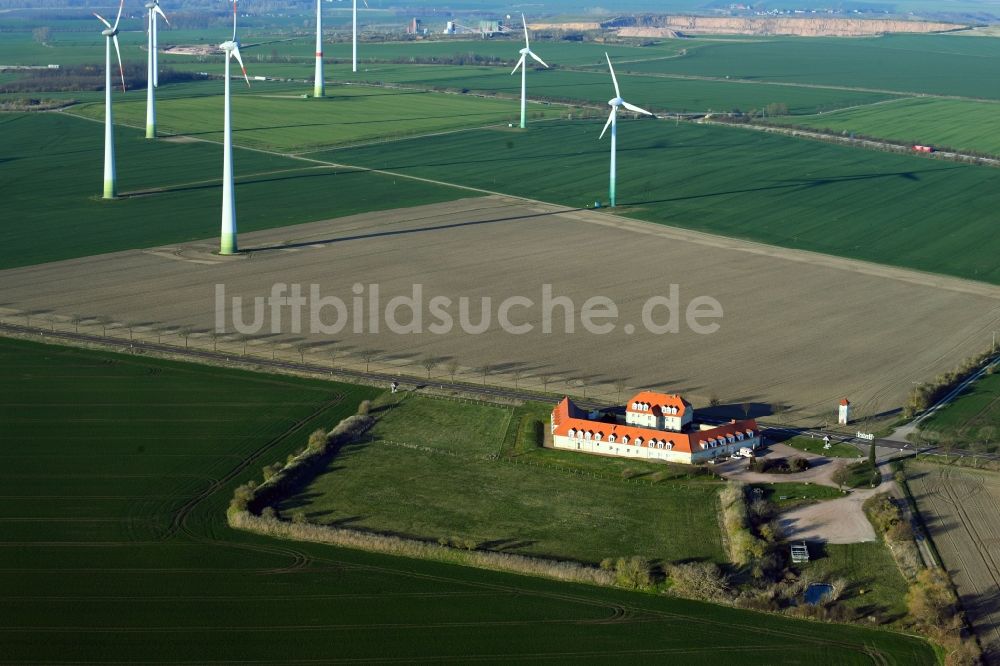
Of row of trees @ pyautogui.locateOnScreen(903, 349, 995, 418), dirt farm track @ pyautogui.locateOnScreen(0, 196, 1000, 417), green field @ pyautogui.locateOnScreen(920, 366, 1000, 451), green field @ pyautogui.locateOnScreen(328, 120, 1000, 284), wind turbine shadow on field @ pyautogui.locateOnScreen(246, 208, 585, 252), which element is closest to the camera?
green field @ pyautogui.locateOnScreen(920, 366, 1000, 451)

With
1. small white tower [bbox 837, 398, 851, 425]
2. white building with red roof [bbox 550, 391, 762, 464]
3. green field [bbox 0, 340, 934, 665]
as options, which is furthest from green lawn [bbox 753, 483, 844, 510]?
green field [bbox 0, 340, 934, 665]

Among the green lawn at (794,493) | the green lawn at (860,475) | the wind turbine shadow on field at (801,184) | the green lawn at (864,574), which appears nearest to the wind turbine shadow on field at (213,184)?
the wind turbine shadow on field at (801,184)

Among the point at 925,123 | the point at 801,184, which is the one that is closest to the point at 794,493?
the point at 801,184

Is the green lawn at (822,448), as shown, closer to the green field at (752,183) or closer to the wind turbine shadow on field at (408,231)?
the green field at (752,183)

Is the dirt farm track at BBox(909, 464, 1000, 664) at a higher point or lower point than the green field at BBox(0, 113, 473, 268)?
lower

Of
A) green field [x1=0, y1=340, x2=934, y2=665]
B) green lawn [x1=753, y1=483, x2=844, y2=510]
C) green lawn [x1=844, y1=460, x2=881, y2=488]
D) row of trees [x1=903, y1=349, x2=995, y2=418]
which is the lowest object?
green field [x1=0, y1=340, x2=934, y2=665]

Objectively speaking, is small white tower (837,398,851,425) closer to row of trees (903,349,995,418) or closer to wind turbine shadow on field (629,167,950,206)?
row of trees (903,349,995,418)
